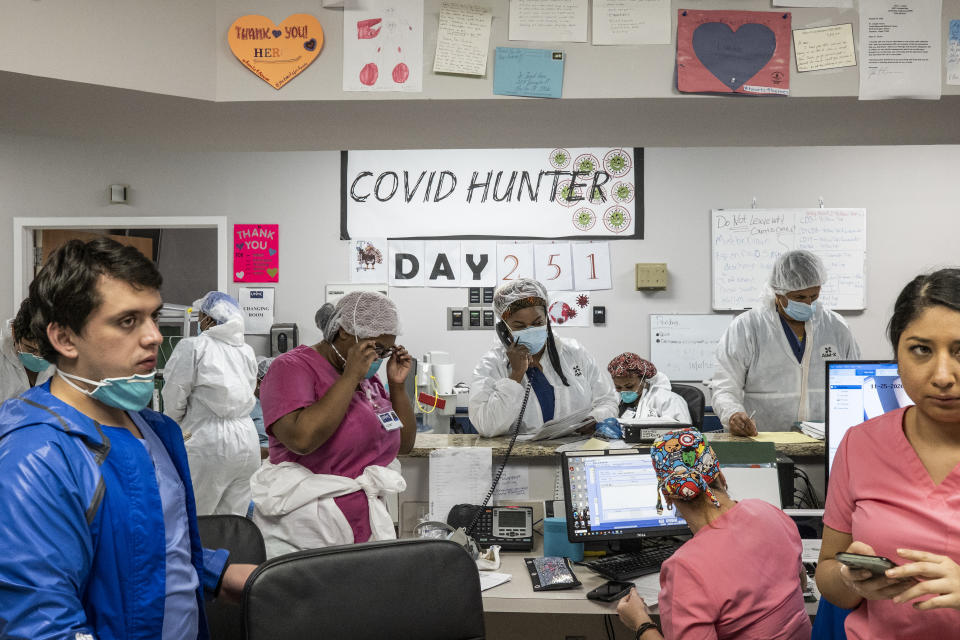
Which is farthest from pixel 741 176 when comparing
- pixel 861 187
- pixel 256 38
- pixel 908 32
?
pixel 256 38

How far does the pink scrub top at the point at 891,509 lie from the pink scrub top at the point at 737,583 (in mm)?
304

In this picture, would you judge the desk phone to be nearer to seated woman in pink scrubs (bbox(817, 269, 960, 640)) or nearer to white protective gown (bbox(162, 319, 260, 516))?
seated woman in pink scrubs (bbox(817, 269, 960, 640))

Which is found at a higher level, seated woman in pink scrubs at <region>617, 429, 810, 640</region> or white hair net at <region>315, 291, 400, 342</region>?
white hair net at <region>315, 291, 400, 342</region>

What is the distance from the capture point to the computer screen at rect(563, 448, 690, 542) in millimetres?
2092

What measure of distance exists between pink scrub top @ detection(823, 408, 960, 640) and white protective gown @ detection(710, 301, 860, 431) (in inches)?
78.3

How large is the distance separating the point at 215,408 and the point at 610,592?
2748 millimetres

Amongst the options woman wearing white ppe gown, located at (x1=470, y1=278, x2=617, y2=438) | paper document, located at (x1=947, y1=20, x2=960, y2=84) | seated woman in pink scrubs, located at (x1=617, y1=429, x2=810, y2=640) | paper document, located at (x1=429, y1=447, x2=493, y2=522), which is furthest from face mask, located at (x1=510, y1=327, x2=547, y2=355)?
paper document, located at (x1=947, y1=20, x2=960, y2=84)

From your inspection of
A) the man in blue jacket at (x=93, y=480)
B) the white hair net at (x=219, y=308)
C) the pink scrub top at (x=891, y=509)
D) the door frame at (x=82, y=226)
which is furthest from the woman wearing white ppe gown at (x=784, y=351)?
the door frame at (x=82, y=226)

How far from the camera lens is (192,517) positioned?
1268 millimetres

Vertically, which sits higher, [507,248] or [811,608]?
[507,248]

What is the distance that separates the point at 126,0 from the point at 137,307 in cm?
109

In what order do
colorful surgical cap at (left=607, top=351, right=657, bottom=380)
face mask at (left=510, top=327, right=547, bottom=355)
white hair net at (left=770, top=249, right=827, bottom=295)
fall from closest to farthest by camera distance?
face mask at (left=510, top=327, right=547, bottom=355)
white hair net at (left=770, top=249, right=827, bottom=295)
colorful surgical cap at (left=607, top=351, right=657, bottom=380)

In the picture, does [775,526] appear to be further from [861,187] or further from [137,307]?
[861,187]

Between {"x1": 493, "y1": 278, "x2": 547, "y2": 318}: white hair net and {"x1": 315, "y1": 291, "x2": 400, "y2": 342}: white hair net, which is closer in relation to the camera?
{"x1": 315, "y1": 291, "x2": 400, "y2": 342}: white hair net
